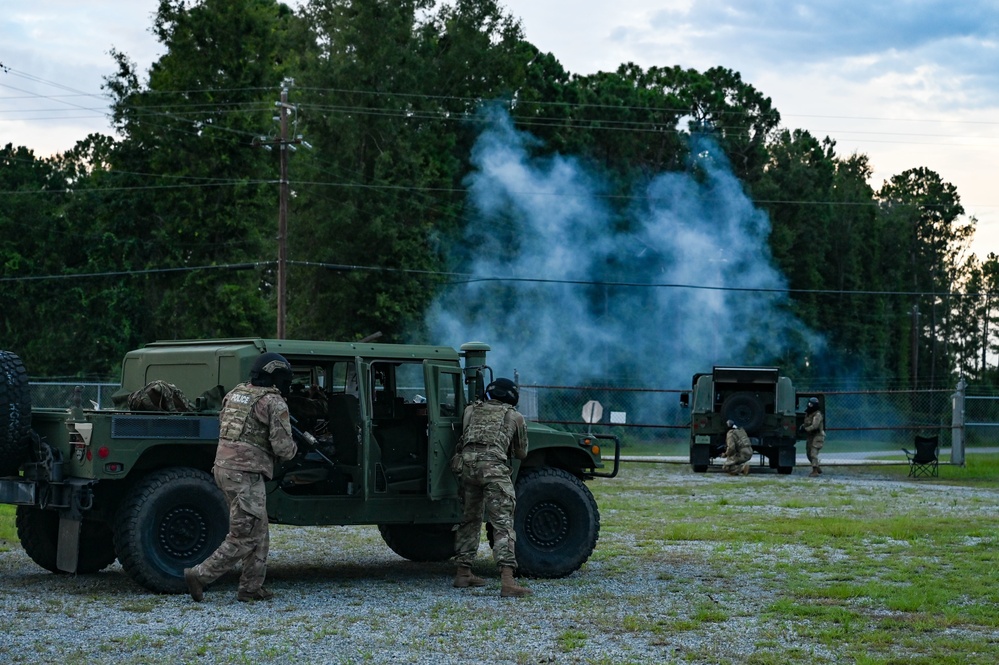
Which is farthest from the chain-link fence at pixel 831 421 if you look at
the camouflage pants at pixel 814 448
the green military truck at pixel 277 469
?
the green military truck at pixel 277 469

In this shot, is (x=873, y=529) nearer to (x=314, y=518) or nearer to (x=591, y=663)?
(x=314, y=518)

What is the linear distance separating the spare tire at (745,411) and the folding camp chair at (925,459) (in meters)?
3.15

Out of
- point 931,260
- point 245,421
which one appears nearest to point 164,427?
point 245,421

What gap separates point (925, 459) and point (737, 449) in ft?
12.9

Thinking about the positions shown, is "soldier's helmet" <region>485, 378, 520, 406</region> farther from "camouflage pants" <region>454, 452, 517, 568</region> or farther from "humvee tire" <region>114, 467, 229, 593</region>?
"humvee tire" <region>114, 467, 229, 593</region>

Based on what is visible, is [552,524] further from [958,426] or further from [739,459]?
[958,426]

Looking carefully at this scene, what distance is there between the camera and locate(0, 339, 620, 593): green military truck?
10367 millimetres

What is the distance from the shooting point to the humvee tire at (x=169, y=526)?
10.3 metres

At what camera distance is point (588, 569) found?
1244 cm

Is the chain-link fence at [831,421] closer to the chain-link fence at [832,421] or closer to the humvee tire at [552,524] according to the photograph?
the chain-link fence at [832,421]

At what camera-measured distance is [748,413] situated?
28859 millimetres

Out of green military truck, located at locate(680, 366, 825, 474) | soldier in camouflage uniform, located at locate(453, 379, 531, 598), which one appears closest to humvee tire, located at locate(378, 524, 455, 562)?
soldier in camouflage uniform, located at locate(453, 379, 531, 598)

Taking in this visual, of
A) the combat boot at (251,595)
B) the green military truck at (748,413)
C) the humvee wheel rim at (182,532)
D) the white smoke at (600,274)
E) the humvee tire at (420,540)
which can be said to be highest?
the white smoke at (600,274)

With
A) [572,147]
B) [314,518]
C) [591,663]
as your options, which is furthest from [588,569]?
[572,147]
